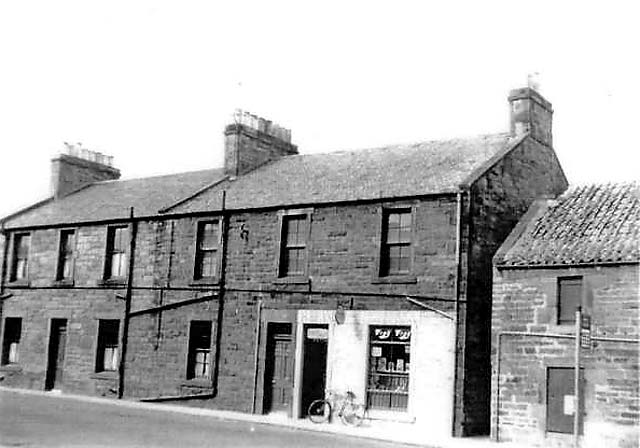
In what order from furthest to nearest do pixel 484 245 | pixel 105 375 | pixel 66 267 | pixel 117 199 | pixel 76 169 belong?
pixel 76 169 → pixel 117 199 → pixel 66 267 → pixel 105 375 → pixel 484 245

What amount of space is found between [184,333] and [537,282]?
11014mm

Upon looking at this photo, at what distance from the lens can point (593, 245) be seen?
18562 millimetres

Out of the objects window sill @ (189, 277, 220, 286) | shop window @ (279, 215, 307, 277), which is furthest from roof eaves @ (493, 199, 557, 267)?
window sill @ (189, 277, 220, 286)

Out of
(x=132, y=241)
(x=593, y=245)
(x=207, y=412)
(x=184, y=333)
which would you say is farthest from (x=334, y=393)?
(x=132, y=241)

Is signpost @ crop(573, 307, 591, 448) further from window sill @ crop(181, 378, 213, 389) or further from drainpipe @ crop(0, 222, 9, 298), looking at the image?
drainpipe @ crop(0, 222, 9, 298)

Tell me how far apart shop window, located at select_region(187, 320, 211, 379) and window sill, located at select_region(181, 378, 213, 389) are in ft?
0.64

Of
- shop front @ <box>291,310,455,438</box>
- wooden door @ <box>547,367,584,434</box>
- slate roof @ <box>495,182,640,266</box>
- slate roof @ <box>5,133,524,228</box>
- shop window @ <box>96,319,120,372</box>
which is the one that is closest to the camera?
wooden door @ <box>547,367,584,434</box>

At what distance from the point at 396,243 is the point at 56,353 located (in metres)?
13.7

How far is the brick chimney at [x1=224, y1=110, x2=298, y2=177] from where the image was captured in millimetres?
28328

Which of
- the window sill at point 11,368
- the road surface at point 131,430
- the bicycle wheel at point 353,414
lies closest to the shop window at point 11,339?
the window sill at point 11,368

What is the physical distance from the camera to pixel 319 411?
21.7 metres

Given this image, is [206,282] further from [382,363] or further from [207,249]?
[382,363]

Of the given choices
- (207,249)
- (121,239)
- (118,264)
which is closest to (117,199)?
(121,239)

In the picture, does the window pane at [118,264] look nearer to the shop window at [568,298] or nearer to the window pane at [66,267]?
the window pane at [66,267]
